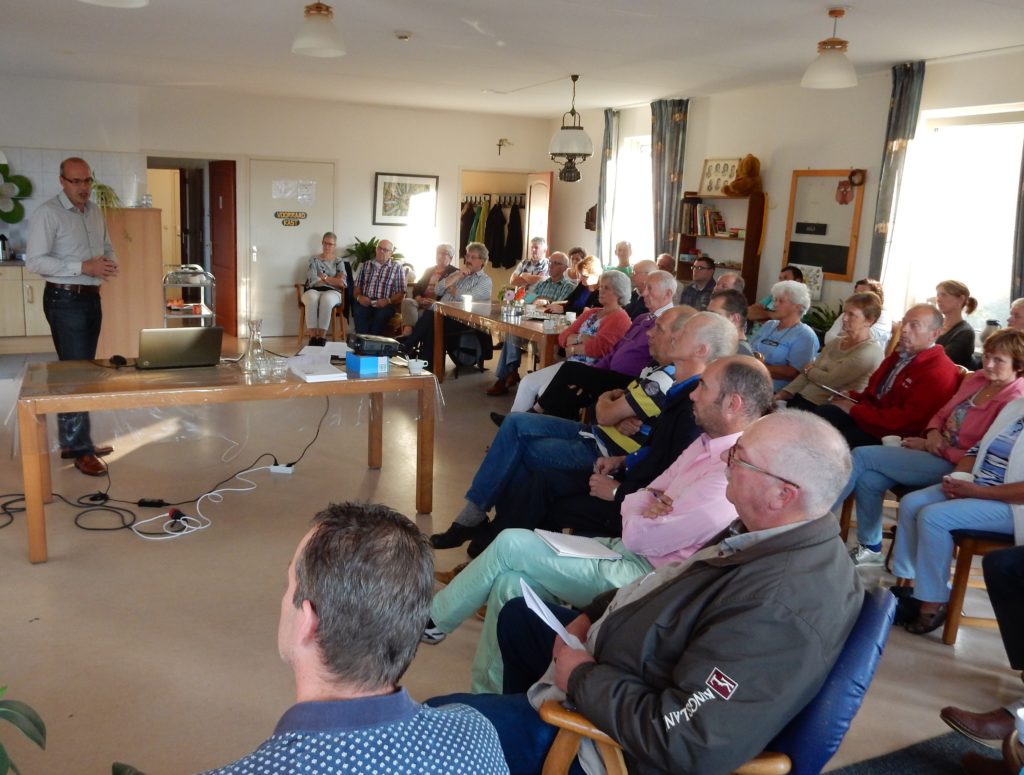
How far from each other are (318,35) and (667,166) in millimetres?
4806

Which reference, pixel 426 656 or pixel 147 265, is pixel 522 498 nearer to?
pixel 426 656

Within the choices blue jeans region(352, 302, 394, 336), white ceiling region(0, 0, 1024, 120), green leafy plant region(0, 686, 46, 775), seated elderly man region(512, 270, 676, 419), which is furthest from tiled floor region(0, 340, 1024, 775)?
blue jeans region(352, 302, 394, 336)

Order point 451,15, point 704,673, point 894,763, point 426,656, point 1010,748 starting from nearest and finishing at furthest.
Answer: point 704,673 → point 1010,748 → point 894,763 → point 426,656 → point 451,15

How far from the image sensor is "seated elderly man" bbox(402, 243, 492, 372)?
24.5 feet

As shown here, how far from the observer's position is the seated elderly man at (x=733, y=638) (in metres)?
1.49

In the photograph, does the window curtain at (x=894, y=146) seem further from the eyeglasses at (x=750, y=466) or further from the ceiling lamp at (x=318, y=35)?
the eyeglasses at (x=750, y=466)

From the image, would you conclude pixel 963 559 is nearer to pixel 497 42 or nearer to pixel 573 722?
pixel 573 722

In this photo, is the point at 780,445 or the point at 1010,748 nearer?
the point at 780,445

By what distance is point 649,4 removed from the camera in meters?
4.50

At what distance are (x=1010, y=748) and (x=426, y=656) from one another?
1661 mm

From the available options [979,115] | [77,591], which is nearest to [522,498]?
[77,591]

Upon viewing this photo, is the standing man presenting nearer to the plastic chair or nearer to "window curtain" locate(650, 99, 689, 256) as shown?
the plastic chair

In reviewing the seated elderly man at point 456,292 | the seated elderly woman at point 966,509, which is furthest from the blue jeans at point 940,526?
the seated elderly man at point 456,292

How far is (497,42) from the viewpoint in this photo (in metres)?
5.71
